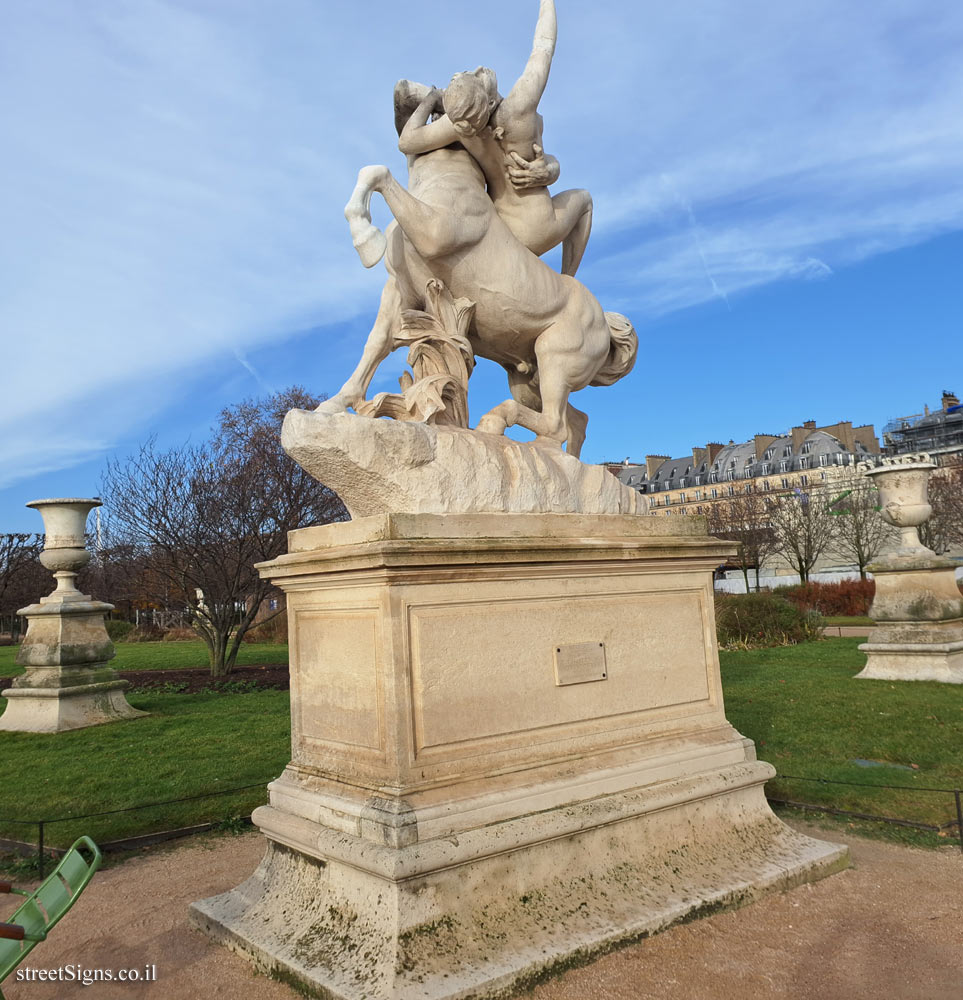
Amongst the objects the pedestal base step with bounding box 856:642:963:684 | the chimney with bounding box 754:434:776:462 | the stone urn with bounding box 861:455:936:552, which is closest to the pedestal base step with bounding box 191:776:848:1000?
the pedestal base step with bounding box 856:642:963:684

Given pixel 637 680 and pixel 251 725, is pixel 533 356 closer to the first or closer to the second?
pixel 637 680

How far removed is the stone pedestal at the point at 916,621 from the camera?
1094cm

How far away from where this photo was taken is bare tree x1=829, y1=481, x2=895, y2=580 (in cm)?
3378

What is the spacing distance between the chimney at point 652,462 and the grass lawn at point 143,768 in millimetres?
66137

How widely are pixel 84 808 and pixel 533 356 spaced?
4.88 meters

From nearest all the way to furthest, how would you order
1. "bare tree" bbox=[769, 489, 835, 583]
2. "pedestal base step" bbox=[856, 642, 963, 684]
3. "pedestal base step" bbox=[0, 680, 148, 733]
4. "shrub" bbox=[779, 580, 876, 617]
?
1. "pedestal base step" bbox=[0, 680, 148, 733]
2. "pedestal base step" bbox=[856, 642, 963, 684]
3. "shrub" bbox=[779, 580, 876, 617]
4. "bare tree" bbox=[769, 489, 835, 583]

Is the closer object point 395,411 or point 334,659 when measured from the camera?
point 334,659

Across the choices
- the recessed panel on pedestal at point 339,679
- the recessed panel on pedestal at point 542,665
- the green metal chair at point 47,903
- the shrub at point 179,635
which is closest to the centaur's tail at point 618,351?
the recessed panel on pedestal at point 542,665

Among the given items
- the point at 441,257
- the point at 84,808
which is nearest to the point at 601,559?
the point at 441,257

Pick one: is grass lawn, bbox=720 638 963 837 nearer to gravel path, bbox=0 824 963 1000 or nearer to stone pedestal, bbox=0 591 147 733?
gravel path, bbox=0 824 963 1000

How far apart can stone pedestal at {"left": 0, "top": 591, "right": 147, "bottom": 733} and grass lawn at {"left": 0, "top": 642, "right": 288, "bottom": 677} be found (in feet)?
24.2

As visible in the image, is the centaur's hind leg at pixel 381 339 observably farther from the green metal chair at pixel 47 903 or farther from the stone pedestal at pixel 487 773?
the green metal chair at pixel 47 903

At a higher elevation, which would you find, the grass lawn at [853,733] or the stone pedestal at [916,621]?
the stone pedestal at [916,621]

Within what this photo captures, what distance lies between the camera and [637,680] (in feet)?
13.8
